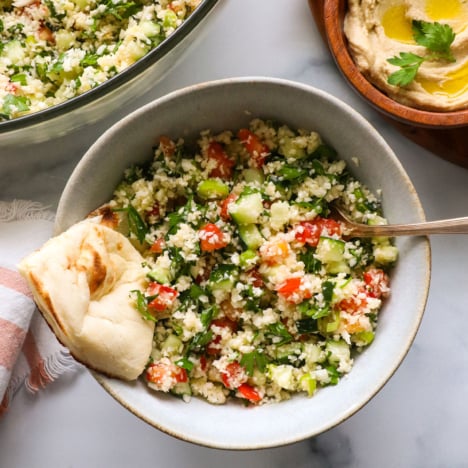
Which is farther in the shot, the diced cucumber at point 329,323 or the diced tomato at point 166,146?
the diced tomato at point 166,146

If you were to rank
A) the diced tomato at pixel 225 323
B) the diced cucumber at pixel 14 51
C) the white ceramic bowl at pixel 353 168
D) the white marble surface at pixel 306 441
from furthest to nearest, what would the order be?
the white marble surface at pixel 306 441 → the diced cucumber at pixel 14 51 → the diced tomato at pixel 225 323 → the white ceramic bowl at pixel 353 168

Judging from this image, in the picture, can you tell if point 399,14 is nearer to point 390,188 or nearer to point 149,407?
point 390,188

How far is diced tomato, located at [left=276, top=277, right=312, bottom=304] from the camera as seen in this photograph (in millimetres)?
1802

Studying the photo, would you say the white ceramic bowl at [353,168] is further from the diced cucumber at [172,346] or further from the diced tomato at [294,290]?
the diced tomato at [294,290]

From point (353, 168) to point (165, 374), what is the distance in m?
0.72

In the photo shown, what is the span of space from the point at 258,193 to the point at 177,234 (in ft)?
0.76

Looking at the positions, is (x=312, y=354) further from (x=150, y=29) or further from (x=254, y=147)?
(x=150, y=29)

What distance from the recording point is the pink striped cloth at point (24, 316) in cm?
204

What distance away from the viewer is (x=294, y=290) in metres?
1.80

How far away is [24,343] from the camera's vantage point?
84.2 inches

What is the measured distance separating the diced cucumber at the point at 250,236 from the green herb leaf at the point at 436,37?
2.24ft

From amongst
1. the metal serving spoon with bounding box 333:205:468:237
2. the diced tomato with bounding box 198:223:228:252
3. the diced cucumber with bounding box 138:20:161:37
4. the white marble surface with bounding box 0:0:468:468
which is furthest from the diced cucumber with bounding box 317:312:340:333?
the diced cucumber with bounding box 138:20:161:37

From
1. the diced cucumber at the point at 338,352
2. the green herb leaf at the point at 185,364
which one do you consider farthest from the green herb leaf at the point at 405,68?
the green herb leaf at the point at 185,364

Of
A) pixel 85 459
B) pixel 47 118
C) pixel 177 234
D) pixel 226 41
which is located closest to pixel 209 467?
pixel 85 459
